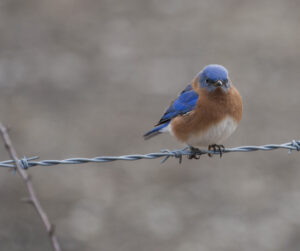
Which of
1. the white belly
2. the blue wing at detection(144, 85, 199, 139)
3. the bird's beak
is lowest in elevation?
the white belly

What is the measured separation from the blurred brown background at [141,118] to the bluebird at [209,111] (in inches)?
107

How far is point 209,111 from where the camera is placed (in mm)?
4406

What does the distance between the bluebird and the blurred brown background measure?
2721 millimetres

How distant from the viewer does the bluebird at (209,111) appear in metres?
4.38

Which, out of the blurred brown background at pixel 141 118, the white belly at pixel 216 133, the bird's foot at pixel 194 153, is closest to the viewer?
the white belly at pixel 216 133

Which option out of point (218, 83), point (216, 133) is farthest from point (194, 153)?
point (218, 83)

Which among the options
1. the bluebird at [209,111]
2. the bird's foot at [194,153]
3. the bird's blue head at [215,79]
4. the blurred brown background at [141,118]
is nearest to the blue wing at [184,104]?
the bluebird at [209,111]

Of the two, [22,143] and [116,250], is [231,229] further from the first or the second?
[22,143]

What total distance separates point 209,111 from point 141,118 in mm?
5063

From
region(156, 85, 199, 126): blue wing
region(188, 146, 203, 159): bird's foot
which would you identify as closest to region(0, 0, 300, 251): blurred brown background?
region(188, 146, 203, 159): bird's foot

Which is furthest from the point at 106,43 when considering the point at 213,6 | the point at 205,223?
the point at 205,223

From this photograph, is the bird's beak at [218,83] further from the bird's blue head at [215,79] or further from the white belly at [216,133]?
the white belly at [216,133]

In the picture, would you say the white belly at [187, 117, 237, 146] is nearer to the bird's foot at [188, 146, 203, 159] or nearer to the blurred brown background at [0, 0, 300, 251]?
the bird's foot at [188, 146, 203, 159]

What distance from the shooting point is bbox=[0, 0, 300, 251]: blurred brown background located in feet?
23.3
